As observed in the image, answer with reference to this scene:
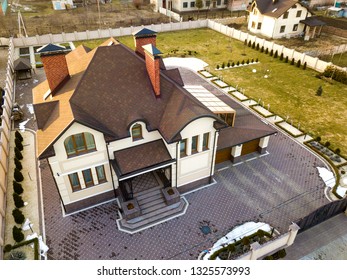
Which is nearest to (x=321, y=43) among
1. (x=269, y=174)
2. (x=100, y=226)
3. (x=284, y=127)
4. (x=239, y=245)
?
(x=284, y=127)

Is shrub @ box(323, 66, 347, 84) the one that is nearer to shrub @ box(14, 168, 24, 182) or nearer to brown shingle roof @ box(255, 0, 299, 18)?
brown shingle roof @ box(255, 0, 299, 18)

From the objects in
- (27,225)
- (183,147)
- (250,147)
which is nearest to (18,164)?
(27,225)

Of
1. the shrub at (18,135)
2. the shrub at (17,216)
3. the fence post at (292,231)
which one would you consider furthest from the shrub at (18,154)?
the fence post at (292,231)

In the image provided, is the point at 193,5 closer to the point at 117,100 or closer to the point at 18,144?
the point at 18,144

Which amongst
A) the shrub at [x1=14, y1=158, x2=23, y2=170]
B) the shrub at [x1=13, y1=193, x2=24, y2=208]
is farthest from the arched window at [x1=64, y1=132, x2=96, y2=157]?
the shrub at [x1=14, y1=158, x2=23, y2=170]

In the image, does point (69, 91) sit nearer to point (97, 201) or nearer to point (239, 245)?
point (97, 201)
